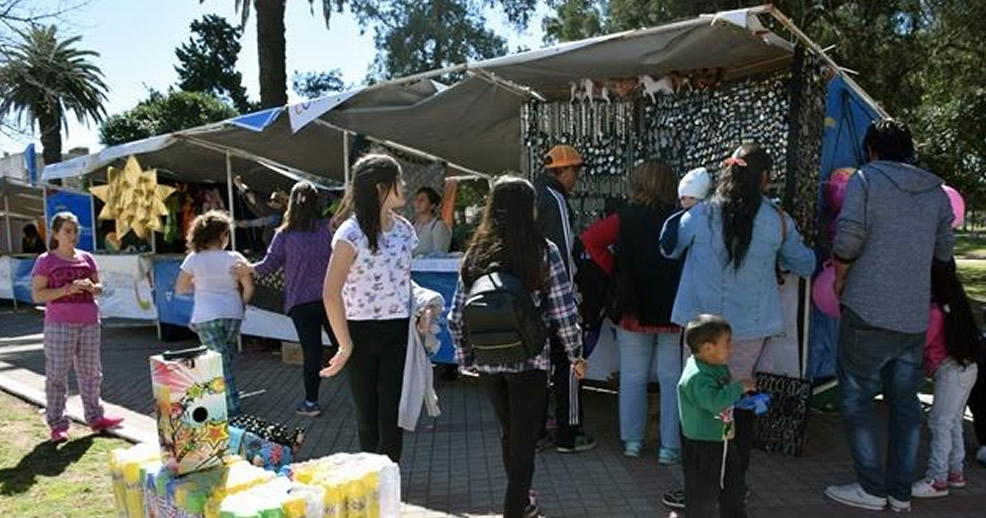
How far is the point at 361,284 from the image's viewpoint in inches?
140

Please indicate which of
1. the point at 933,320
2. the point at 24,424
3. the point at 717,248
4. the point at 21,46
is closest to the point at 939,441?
the point at 933,320

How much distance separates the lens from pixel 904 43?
1203 centimetres

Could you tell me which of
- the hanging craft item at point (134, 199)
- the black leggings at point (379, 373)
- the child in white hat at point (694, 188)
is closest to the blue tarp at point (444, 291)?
the child in white hat at point (694, 188)

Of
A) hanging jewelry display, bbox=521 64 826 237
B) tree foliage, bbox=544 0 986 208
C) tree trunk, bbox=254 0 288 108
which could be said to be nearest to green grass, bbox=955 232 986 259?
tree foliage, bbox=544 0 986 208

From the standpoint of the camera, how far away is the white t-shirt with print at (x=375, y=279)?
11.6 feet

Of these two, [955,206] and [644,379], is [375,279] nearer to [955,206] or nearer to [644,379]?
[644,379]

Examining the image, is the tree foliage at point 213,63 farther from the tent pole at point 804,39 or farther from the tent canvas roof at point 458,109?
the tent pole at point 804,39

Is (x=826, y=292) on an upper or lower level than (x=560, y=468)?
upper

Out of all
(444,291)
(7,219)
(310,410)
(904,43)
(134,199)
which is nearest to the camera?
(310,410)

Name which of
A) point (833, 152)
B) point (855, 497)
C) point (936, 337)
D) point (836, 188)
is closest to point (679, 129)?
point (833, 152)

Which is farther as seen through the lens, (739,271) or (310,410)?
(310,410)

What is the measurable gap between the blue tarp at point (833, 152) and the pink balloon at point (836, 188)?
2.0 inches

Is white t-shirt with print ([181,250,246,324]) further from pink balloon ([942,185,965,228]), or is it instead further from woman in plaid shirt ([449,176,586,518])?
pink balloon ([942,185,965,228])

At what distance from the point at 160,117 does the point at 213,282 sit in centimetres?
2383
